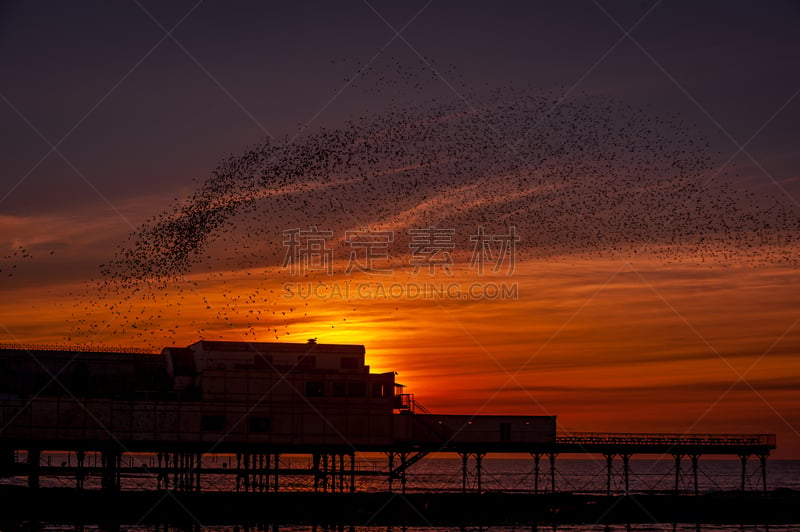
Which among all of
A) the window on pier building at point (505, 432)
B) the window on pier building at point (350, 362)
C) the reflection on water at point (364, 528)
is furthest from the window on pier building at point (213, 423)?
the window on pier building at point (505, 432)

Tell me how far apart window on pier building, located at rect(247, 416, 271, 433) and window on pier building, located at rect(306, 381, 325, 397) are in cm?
322

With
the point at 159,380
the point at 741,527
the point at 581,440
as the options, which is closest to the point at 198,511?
the point at 159,380

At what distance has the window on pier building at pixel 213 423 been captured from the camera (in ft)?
221

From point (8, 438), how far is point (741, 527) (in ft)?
201

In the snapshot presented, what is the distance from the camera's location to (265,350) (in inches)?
2729

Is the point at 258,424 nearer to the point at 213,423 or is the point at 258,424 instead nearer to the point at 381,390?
the point at 213,423

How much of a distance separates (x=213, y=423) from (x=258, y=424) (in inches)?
115

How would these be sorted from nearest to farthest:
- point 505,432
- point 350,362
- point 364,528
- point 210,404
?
point 210,404 → point 350,362 → point 505,432 → point 364,528

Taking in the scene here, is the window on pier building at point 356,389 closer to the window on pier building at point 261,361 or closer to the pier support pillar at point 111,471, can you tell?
the window on pier building at point 261,361

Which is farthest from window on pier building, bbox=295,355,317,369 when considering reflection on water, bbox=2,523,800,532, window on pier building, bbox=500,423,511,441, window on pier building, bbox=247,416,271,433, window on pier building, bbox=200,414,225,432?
window on pier building, bbox=500,423,511,441

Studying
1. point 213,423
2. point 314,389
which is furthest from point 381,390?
point 213,423

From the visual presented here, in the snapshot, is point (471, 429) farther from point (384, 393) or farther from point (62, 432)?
point (62, 432)

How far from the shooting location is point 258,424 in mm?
68125

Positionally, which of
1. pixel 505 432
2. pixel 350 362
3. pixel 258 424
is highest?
pixel 350 362
